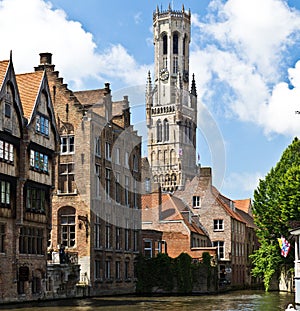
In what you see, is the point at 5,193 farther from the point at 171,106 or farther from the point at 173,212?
the point at 171,106

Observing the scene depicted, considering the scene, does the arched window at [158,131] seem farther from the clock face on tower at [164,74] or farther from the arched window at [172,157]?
the clock face on tower at [164,74]

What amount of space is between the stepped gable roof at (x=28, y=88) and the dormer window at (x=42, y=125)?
3.16ft

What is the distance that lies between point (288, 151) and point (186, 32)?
129471 mm

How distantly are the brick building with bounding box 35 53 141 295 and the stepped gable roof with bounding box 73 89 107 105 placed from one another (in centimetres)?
9

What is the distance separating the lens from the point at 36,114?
158 feet

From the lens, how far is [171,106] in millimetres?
177500

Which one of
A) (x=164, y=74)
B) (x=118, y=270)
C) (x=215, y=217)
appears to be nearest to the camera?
(x=118, y=270)

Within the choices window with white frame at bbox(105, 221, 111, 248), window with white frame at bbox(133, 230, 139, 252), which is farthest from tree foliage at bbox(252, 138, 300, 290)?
window with white frame at bbox(105, 221, 111, 248)

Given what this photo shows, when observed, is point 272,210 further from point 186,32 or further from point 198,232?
point 186,32

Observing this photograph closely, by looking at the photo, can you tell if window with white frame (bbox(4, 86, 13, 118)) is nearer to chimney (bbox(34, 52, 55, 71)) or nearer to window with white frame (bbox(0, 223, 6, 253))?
window with white frame (bbox(0, 223, 6, 253))

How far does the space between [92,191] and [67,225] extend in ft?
11.2

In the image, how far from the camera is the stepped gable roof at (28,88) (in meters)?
48.0

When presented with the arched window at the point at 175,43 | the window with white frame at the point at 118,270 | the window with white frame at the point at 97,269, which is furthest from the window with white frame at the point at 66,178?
the arched window at the point at 175,43

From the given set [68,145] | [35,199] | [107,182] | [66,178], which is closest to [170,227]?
[107,182]
